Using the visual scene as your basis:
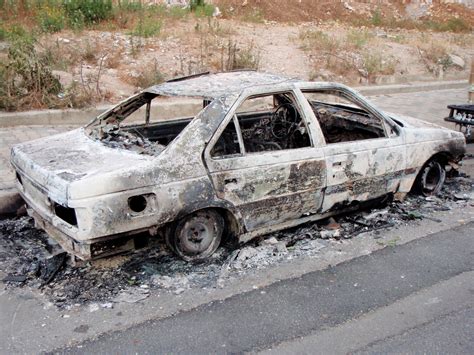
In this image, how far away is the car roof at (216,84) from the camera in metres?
4.80

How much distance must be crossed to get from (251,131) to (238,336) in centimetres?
268

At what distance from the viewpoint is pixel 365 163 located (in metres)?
5.29

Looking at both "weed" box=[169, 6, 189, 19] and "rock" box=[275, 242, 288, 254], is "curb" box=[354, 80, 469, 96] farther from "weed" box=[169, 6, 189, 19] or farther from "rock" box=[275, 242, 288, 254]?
"rock" box=[275, 242, 288, 254]

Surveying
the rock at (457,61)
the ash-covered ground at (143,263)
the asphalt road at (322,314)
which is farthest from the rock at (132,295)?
the rock at (457,61)

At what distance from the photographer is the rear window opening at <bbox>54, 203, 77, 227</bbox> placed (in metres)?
4.05

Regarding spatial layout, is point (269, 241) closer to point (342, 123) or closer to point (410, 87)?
point (342, 123)

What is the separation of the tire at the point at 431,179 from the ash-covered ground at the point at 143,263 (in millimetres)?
560

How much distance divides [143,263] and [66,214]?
2.74ft

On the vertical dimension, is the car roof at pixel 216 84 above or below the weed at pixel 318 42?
above

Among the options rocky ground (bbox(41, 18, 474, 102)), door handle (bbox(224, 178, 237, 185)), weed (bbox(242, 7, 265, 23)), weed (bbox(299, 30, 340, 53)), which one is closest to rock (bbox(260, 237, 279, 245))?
door handle (bbox(224, 178, 237, 185))

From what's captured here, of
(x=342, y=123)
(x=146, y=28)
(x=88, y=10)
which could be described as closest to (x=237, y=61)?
(x=146, y=28)

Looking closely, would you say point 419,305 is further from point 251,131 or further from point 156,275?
point 251,131

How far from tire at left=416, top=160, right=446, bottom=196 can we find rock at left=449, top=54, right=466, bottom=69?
1077cm

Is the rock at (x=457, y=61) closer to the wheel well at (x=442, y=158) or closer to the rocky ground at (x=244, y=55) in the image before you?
the rocky ground at (x=244, y=55)
